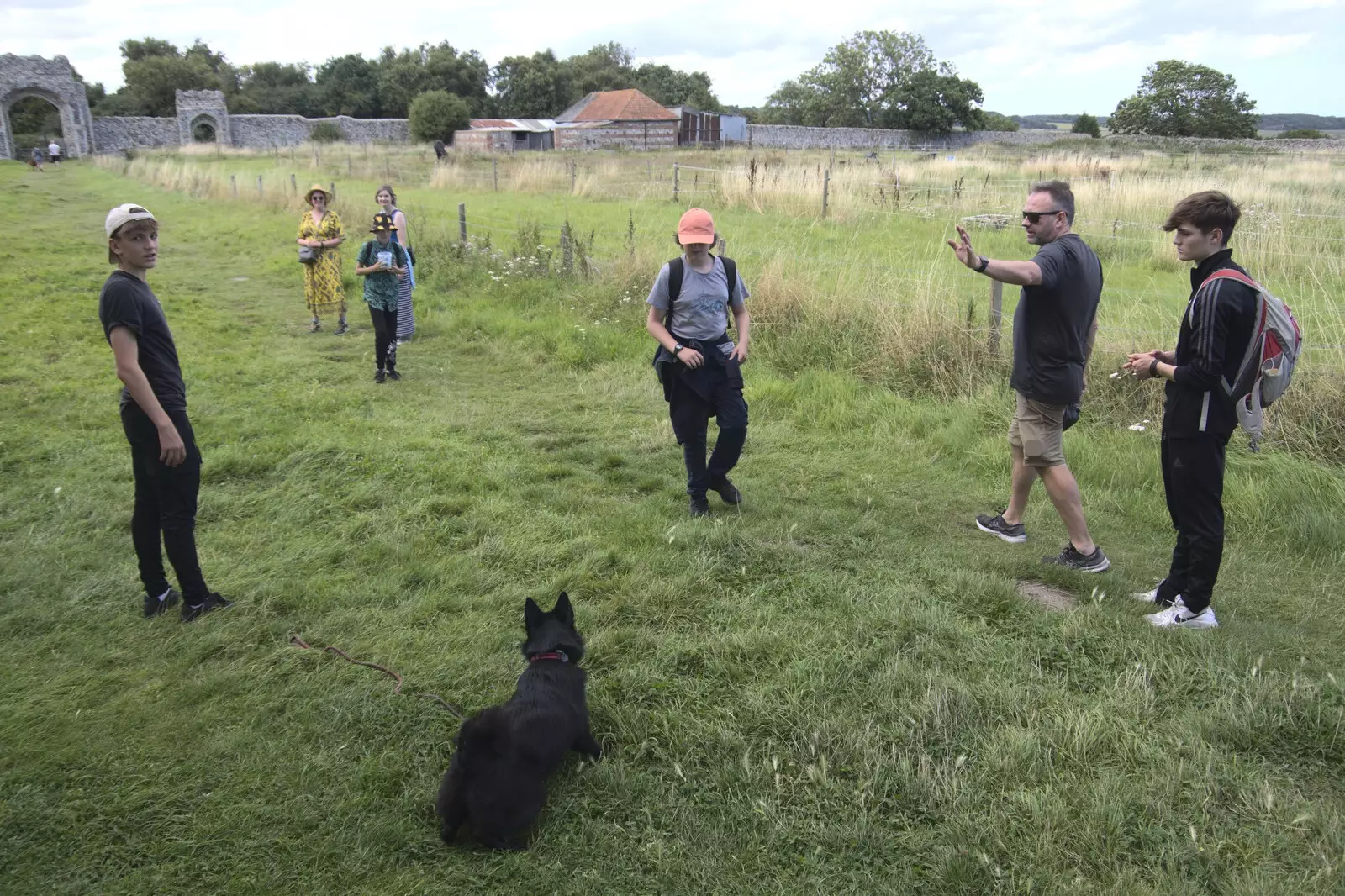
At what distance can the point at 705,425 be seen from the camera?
5.03m

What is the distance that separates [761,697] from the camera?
3.33 meters

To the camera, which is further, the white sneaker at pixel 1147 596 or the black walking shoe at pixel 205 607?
the white sneaker at pixel 1147 596

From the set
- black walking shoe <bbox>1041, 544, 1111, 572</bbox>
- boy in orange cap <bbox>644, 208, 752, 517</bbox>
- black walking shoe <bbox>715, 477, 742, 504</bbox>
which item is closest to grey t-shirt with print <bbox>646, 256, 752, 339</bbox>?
boy in orange cap <bbox>644, 208, 752, 517</bbox>

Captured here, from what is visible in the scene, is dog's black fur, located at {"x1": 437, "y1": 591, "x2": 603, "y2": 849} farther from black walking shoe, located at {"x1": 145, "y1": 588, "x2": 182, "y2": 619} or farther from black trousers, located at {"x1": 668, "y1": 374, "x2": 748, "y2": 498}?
black trousers, located at {"x1": 668, "y1": 374, "x2": 748, "y2": 498}

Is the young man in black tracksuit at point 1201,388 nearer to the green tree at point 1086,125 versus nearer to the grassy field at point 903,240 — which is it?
the grassy field at point 903,240

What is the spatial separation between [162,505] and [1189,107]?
233 ft

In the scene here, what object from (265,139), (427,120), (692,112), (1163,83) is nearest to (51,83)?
(265,139)

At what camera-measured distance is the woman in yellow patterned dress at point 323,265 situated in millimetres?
10102

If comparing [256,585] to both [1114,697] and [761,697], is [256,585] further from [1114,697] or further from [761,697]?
[1114,697]

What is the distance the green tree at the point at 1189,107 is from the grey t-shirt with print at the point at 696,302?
6370cm

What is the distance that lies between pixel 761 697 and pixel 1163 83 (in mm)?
71567

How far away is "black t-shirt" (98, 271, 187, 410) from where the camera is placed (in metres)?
3.47

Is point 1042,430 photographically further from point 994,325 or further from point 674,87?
point 674,87

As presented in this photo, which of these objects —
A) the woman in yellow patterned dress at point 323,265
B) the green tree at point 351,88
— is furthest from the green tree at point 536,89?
A: the woman in yellow patterned dress at point 323,265
